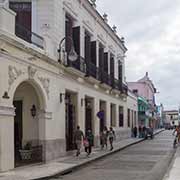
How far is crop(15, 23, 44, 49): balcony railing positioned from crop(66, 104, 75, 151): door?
5.48 m

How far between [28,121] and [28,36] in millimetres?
3884

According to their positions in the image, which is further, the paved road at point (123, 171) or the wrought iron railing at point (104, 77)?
the wrought iron railing at point (104, 77)

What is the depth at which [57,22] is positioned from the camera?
2233 cm

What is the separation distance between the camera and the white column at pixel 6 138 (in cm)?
1600

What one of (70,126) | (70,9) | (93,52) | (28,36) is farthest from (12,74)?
(93,52)

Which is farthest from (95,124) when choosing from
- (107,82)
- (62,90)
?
(62,90)

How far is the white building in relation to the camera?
16.7 metres

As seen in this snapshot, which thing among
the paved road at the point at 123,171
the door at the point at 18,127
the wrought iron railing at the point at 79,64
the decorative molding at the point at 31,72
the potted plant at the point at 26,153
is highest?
the wrought iron railing at the point at 79,64

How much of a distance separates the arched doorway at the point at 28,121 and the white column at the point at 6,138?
3.20m

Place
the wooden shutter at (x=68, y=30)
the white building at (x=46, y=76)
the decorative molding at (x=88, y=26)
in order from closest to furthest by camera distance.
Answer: the white building at (x=46, y=76), the wooden shutter at (x=68, y=30), the decorative molding at (x=88, y=26)

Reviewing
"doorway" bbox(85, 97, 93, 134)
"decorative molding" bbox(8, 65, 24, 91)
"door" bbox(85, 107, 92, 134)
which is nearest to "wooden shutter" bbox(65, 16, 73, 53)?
"doorway" bbox(85, 97, 93, 134)

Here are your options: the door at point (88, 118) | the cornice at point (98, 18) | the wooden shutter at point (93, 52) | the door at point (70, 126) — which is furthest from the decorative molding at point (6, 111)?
the wooden shutter at point (93, 52)

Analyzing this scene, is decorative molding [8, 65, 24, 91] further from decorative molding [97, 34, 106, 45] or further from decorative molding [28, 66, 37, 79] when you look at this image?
decorative molding [97, 34, 106, 45]

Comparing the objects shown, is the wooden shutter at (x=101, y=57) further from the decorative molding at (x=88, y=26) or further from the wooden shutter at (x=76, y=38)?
the wooden shutter at (x=76, y=38)
